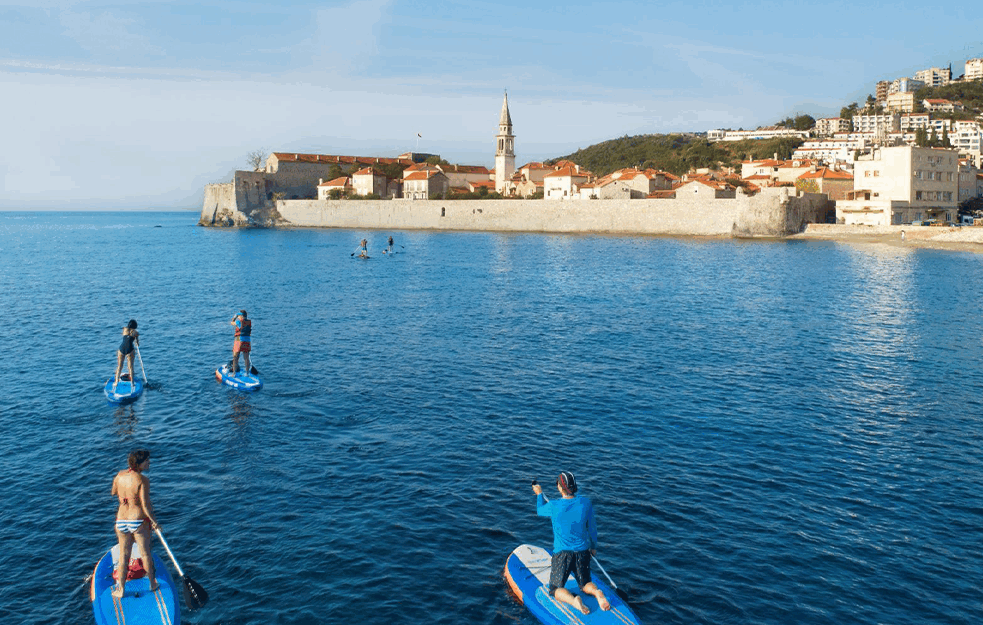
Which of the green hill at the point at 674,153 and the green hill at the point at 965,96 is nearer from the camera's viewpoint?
the green hill at the point at 674,153

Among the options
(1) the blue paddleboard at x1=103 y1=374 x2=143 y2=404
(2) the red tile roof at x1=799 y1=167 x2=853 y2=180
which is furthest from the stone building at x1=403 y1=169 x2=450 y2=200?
(1) the blue paddleboard at x1=103 y1=374 x2=143 y2=404

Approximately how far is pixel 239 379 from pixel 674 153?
5678 inches

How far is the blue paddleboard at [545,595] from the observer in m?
8.70

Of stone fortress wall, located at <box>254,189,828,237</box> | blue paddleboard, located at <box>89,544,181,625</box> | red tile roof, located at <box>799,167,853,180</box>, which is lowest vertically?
blue paddleboard, located at <box>89,544,181,625</box>

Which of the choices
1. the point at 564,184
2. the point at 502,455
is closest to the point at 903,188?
the point at 564,184

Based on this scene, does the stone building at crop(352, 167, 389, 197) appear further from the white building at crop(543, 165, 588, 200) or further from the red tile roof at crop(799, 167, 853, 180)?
the red tile roof at crop(799, 167, 853, 180)

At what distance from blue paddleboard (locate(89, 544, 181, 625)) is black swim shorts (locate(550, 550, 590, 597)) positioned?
4399 millimetres

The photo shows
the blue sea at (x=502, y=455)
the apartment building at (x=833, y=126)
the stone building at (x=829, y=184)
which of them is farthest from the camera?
the apartment building at (x=833, y=126)

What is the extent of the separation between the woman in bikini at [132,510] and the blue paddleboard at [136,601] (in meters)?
0.15

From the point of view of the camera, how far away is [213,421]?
16797 millimetres

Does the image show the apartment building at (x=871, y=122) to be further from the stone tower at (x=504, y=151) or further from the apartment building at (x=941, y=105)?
the stone tower at (x=504, y=151)

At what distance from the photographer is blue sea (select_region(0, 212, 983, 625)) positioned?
32.8ft

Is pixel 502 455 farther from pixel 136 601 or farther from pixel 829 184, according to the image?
pixel 829 184

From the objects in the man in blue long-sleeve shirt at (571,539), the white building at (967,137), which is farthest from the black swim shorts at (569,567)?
the white building at (967,137)
